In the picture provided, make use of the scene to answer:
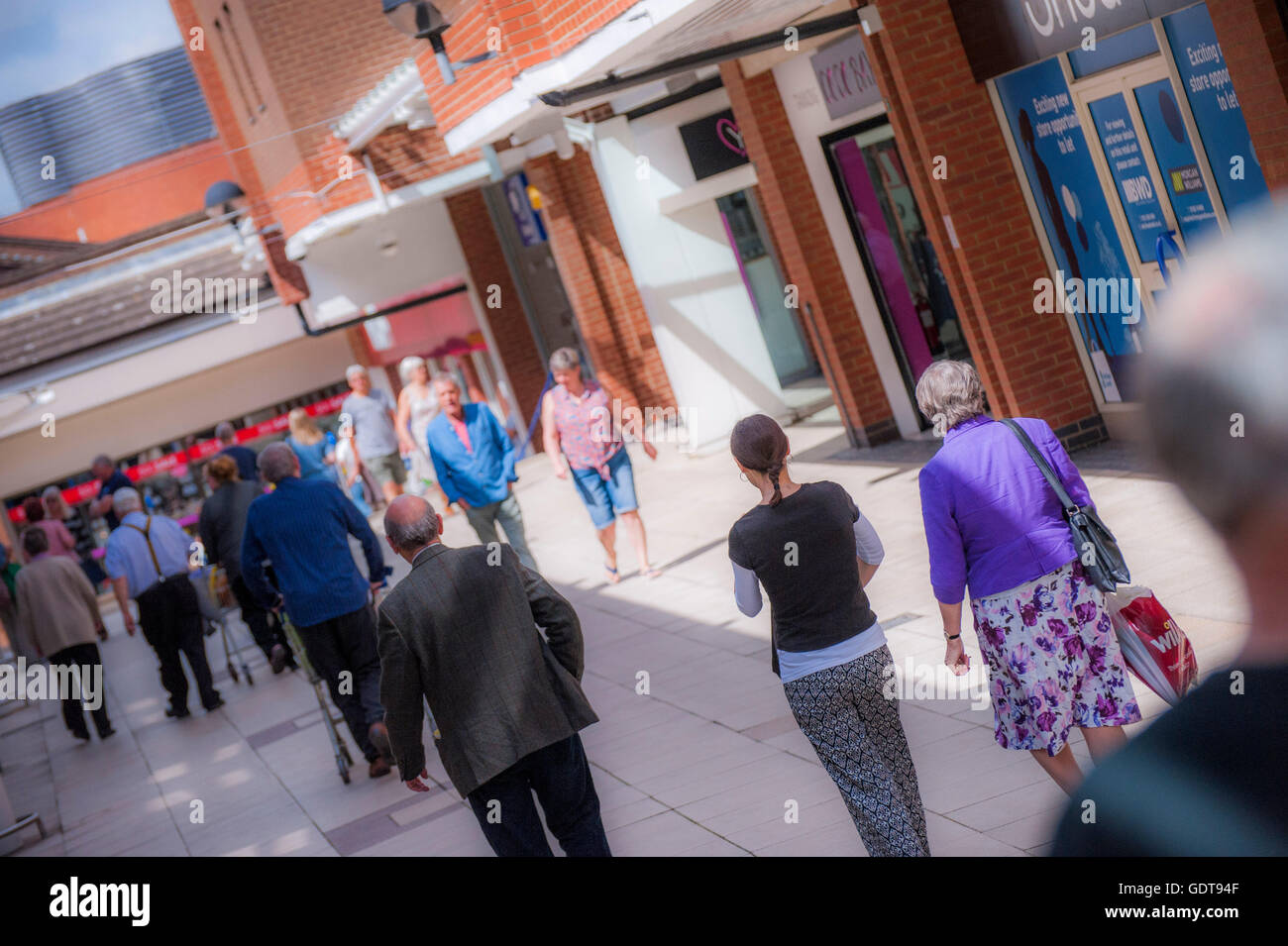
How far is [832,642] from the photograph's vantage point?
443cm

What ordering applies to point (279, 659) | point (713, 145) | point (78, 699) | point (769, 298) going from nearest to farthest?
point (279, 659) < point (78, 699) < point (713, 145) < point (769, 298)

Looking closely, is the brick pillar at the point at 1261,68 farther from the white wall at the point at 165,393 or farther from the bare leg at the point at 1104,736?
the white wall at the point at 165,393

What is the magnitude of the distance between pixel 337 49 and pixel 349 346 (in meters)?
8.72

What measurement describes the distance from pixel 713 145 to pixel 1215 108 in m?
8.29

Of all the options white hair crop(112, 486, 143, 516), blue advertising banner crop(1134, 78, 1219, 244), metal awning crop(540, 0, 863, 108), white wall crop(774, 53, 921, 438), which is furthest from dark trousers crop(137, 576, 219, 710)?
blue advertising banner crop(1134, 78, 1219, 244)

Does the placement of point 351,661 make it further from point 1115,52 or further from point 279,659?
point 1115,52

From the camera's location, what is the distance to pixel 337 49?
66.2ft

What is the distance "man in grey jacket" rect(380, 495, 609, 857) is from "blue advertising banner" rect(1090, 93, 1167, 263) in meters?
5.84

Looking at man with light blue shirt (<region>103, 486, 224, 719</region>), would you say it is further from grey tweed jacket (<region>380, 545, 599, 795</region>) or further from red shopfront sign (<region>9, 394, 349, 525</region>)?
red shopfront sign (<region>9, 394, 349, 525</region>)

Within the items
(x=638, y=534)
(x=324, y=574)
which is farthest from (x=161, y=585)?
(x=324, y=574)

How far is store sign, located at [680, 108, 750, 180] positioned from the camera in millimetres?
15648

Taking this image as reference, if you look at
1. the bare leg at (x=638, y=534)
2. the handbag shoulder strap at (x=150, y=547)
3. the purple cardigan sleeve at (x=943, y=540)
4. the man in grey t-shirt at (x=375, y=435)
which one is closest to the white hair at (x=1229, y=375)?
the purple cardigan sleeve at (x=943, y=540)

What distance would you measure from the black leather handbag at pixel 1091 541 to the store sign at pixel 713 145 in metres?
11.6
